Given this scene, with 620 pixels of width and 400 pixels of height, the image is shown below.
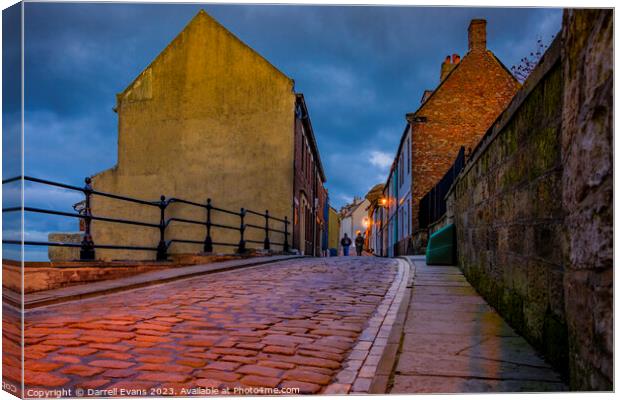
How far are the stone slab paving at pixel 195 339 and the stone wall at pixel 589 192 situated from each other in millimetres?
1307

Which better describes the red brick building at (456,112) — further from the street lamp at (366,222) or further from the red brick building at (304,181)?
the street lamp at (366,222)

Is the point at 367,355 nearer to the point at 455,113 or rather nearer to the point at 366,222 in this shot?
the point at 455,113

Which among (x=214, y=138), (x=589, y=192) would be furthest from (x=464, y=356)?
(x=214, y=138)

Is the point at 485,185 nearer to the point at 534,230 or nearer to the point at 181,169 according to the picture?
the point at 534,230

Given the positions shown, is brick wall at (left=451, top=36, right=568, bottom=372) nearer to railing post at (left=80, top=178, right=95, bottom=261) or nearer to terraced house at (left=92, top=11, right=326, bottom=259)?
railing post at (left=80, top=178, right=95, bottom=261)

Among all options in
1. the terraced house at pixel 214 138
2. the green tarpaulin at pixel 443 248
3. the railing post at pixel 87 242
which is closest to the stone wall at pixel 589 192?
the railing post at pixel 87 242

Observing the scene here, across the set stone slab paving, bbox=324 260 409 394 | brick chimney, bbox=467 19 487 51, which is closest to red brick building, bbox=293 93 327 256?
brick chimney, bbox=467 19 487 51

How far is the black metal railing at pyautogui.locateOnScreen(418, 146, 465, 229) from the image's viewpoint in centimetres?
1086

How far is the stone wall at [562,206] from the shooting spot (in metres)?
1.91

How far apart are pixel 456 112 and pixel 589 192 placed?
19.2 m

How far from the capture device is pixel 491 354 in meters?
3.14

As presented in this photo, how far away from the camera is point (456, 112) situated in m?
20.2

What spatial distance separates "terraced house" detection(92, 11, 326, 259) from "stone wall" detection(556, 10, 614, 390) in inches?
608

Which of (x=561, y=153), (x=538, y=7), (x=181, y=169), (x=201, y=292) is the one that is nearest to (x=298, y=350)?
(x=561, y=153)
